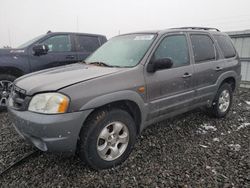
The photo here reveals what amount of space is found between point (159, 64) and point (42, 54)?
347cm

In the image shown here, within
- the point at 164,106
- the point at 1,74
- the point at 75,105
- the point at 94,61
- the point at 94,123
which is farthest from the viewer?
the point at 1,74

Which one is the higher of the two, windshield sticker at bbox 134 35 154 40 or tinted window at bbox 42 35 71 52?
tinted window at bbox 42 35 71 52

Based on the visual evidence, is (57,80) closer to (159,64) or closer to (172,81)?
(159,64)

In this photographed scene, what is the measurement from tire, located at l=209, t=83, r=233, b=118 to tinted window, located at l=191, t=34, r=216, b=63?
743 mm

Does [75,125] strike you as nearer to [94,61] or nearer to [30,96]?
[30,96]

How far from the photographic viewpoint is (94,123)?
2.53 m

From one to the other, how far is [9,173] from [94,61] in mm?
1991

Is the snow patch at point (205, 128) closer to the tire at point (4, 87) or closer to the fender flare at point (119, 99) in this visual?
the fender flare at point (119, 99)

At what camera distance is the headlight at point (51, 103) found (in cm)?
233

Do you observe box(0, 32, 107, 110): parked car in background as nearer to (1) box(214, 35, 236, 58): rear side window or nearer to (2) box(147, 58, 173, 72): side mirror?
(2) box(147, 58, 173, 72): side mirror

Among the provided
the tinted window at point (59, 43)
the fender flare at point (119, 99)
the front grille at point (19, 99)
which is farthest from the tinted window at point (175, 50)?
the tinted window at point (59, 43)

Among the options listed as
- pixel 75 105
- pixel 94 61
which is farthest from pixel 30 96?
pixel 94 61

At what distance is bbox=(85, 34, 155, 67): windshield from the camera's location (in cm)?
317

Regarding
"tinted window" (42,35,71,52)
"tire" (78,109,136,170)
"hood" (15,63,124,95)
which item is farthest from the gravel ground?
"tinted window" (42,35,71,52)
